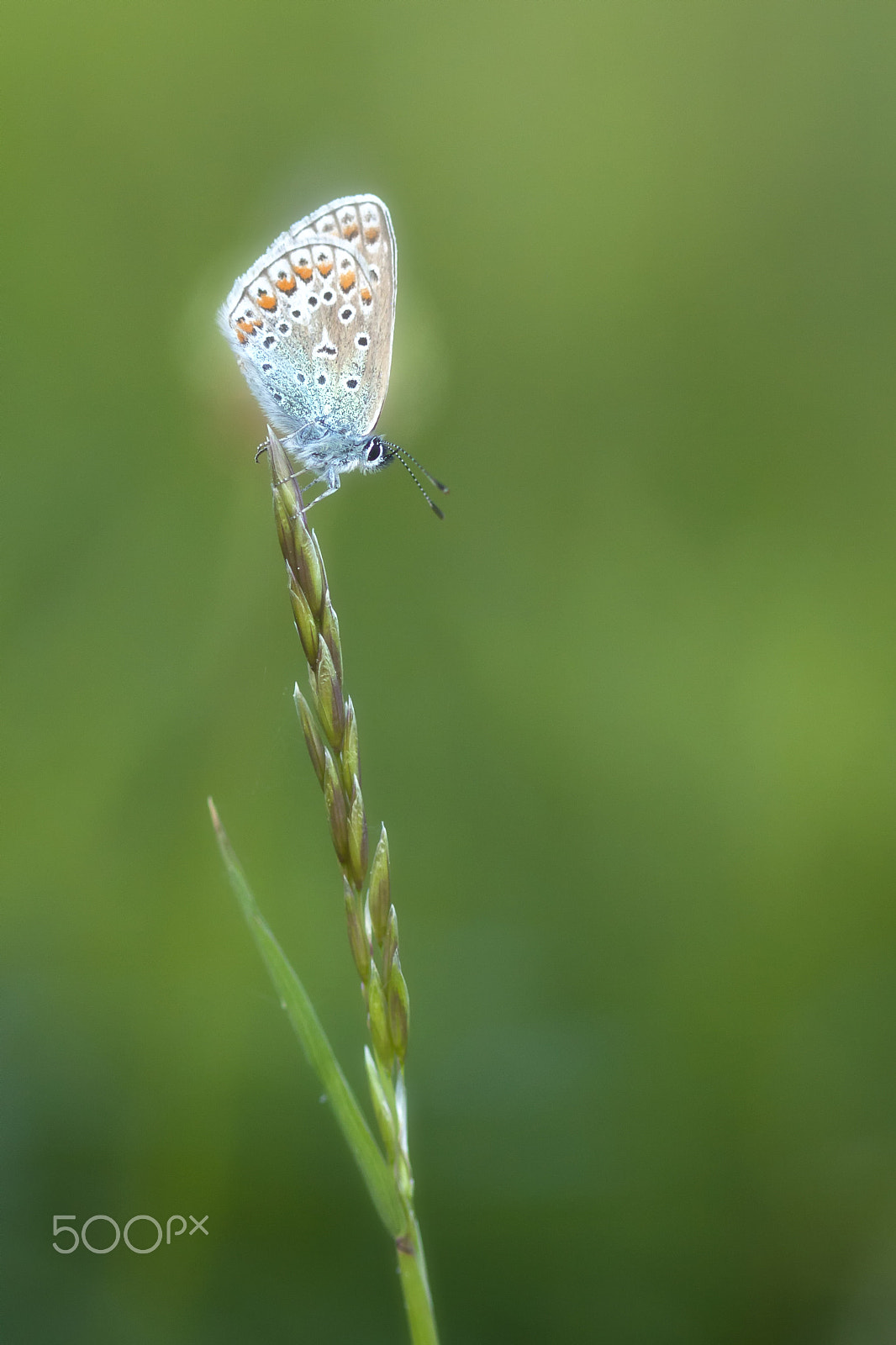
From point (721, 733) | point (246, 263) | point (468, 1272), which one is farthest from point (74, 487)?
point (468, 1272)

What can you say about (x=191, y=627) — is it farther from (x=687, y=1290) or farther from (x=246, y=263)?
(x=687, y=1290)

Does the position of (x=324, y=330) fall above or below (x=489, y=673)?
above

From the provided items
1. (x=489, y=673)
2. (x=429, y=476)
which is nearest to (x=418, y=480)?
(x=429, y=476)

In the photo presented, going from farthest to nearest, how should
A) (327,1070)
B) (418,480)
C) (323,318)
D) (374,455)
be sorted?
(418,480), (374,455), (323,318), (327,1070)

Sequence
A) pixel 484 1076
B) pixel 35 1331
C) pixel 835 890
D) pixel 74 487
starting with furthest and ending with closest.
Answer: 1. pixel 74 487
2. pixel 835 890
3. pixel 484 1076
4. pixel 35 1331

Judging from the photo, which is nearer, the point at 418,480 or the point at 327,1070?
the point at 327,1070

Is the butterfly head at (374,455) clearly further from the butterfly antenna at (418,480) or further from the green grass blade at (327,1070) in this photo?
the green grass blade at (327,1070)

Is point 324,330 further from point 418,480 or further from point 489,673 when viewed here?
point 489,673
